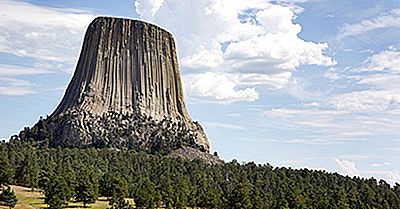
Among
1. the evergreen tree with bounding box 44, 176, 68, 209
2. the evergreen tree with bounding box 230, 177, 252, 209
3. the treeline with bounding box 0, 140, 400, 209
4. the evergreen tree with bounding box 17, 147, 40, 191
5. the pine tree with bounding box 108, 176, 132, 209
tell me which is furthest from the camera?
the evergreen tree with bounding box 17, 147, 40, 191

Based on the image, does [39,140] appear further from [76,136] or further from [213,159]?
[213,159]

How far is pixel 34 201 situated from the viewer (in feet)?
355

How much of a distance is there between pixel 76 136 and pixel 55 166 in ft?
212

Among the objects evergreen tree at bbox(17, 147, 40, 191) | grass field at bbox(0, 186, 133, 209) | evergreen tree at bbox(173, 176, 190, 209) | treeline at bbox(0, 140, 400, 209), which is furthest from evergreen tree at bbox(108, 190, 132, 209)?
evergreen tree at bbox(17, 147, 40, 191)

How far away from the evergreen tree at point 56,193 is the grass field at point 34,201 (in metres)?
2.62

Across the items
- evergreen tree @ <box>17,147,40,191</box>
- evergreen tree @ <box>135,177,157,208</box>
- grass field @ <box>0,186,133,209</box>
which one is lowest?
grass field @ <box>0,186,133,209</box>

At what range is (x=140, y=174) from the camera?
14425 centimetres

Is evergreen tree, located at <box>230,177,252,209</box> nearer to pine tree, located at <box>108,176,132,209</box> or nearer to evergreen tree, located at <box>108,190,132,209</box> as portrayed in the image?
pine tree, located at <box>108,176,132,209</box>

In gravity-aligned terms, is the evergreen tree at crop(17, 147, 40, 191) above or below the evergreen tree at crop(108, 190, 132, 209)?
above

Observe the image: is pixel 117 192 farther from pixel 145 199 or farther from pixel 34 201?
pixel 34 201

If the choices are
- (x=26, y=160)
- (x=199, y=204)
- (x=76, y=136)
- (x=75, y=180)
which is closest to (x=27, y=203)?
(x=75, y=180)

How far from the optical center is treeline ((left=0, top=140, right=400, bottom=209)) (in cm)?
11212

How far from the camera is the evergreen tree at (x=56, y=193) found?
95.6 metres

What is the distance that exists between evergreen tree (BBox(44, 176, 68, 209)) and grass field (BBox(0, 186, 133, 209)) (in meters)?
2.62
